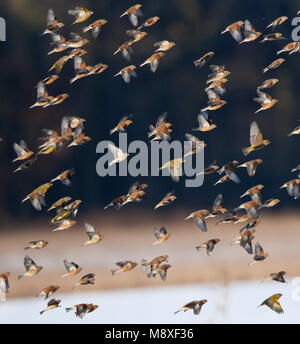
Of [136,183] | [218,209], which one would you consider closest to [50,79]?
[136,183]

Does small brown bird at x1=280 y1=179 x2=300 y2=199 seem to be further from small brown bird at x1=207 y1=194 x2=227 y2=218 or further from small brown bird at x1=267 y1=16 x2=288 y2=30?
small brown bird at x1=267 y1=16 x2=288 y2=30

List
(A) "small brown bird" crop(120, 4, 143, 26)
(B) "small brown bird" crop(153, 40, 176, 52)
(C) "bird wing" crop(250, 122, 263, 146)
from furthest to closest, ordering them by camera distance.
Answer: (B) "small brown bird" crop(153, 40, 176, 52) < (A) "small brown bird" crop(120, 4, 143, 26) < (C) "bird wing" crop(250, 122, 263, 146)

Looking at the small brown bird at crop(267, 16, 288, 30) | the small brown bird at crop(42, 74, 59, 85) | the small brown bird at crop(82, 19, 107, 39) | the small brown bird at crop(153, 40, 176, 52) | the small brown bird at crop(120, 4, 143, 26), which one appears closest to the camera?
the small brown bird at crop(42, 74, 59, 85)

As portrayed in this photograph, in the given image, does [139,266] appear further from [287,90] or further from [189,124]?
[287,90]

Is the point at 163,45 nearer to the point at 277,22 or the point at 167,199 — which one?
the point at 277,22

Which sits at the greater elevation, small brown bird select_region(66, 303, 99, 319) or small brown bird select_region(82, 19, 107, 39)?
small brown bird select_region(82, 19, 107, 39)

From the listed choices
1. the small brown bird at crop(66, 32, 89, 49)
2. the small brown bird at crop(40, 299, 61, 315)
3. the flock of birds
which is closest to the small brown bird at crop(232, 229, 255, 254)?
the flock of birds

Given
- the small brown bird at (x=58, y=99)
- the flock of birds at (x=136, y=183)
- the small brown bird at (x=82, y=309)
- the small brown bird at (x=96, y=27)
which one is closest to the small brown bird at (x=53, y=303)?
the flock of birds at (x=136, y=183)

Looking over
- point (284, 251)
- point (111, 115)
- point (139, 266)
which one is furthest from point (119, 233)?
point (284, 251)
